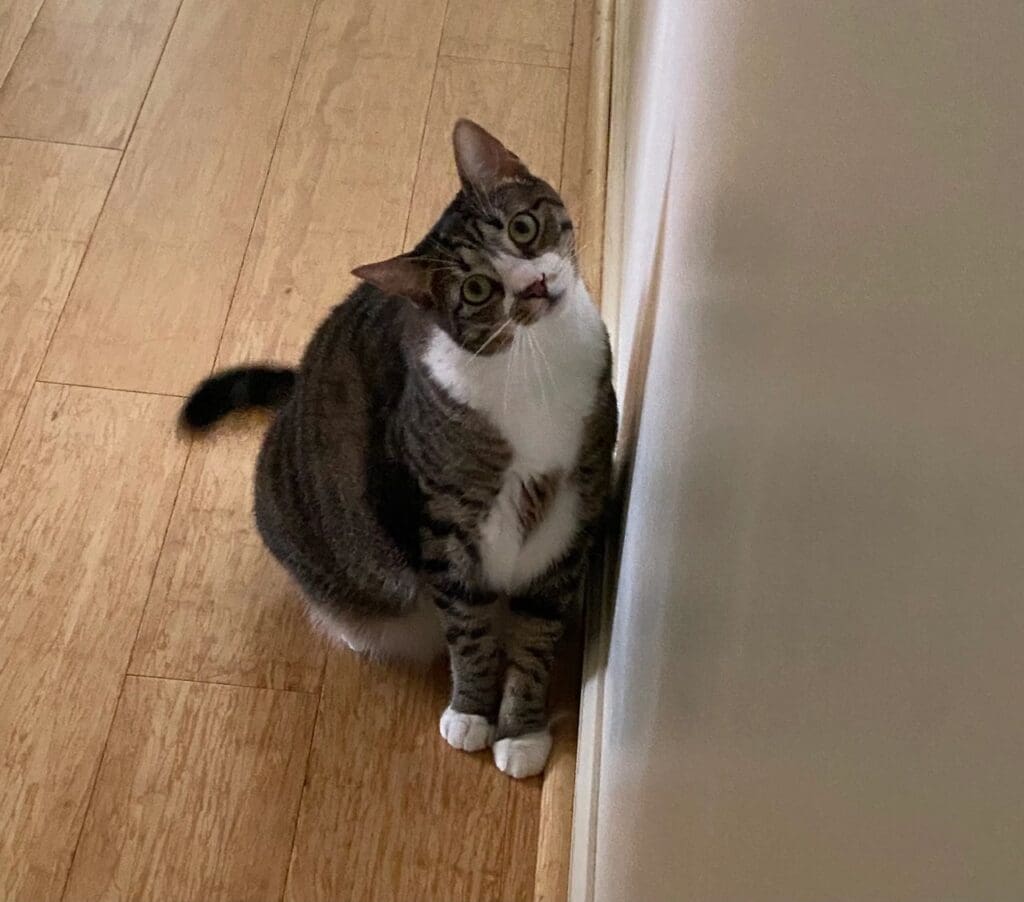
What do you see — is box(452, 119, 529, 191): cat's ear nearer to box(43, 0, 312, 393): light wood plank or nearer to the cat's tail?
the cat's tail

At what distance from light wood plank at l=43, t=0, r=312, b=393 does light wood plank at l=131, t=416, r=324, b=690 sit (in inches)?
7.0

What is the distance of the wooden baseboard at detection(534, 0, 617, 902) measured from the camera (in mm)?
1142

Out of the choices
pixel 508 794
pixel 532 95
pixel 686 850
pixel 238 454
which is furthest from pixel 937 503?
pixel 532 95

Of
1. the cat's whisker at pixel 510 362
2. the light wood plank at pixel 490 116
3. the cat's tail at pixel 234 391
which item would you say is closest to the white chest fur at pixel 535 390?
the cat's whisker at pixel 510 362

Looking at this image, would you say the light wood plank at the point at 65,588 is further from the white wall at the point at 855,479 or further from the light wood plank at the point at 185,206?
the white wall at the point at 855,479

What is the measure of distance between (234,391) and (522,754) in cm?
61

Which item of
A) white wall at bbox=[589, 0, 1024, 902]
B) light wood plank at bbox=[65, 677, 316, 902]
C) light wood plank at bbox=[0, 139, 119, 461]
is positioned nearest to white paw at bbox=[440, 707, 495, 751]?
light wood plank at bbox=[65, 677, 316, 902]

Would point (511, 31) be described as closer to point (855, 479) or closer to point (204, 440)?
point (204, 440)

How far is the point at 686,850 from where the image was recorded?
0.50 m

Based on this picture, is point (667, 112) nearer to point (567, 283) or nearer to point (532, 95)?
point (567, 283)

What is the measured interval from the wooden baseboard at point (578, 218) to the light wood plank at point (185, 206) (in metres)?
0.51

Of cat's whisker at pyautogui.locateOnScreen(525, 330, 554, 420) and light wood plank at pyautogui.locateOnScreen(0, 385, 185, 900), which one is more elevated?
cat's whisker at pyautogui.locateOnScreen(525, 330, 554, 420)

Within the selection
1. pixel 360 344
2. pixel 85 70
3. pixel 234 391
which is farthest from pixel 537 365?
pixel 85 70

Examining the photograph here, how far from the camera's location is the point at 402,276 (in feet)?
3.19
